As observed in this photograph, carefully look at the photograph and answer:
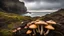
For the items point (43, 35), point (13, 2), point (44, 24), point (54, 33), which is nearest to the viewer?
point (44, 24)

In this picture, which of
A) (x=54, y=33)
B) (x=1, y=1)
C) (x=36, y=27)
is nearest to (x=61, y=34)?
(x=54, y=33)

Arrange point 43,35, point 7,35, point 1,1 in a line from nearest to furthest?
point 43,35
point 7,35
point 1,1

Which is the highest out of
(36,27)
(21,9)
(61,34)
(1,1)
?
(36,27)

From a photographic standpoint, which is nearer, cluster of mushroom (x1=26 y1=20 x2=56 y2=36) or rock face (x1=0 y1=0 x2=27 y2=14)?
cluster of mushroom (x1=26 y1=20 x2=56 y2=36)

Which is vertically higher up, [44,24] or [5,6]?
[44,24]

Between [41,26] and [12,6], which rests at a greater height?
[41,26]

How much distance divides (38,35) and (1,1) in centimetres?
10899

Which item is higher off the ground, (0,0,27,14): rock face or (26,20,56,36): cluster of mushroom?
(26,20,56,36): cluster of mushroom

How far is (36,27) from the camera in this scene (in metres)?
12.9

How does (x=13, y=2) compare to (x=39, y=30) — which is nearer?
(x=39, y=30)

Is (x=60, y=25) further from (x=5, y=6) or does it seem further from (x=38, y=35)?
(x=5, y=6)

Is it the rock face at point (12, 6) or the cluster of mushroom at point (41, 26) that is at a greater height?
the cluster of mushroom at point (41, 26)

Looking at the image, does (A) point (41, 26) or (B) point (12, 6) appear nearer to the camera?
(A) point (41, 26)

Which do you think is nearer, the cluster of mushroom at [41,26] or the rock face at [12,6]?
the cluster of mushroom at [41,26]
